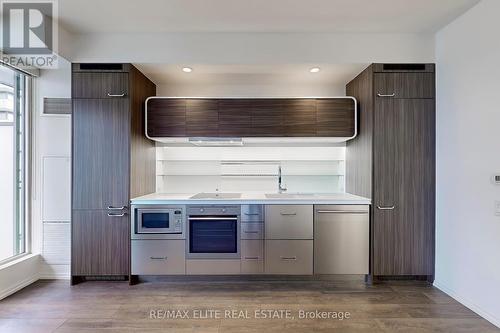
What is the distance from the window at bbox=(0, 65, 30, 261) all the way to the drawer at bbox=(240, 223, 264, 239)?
2592 mm

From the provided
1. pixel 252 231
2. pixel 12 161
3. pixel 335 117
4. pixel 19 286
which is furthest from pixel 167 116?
pixel 19 286

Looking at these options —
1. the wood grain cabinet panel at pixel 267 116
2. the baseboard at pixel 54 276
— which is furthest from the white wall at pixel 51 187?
the wood grain cabinet panel at pixel 267 116

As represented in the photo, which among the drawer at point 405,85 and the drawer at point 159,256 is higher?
the drawer at point 405,85

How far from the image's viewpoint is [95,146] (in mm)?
3322

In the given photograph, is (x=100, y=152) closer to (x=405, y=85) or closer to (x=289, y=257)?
(x=289, y=257)

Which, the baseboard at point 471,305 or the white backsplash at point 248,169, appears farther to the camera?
the white backsplash at point 248,169

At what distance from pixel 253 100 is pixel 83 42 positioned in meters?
2.01

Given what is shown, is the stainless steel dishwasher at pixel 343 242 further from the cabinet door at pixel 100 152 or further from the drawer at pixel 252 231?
the cabinet door at pixel 100 152

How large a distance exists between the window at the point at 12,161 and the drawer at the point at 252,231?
259 centimetres

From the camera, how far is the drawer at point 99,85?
10.9 ft

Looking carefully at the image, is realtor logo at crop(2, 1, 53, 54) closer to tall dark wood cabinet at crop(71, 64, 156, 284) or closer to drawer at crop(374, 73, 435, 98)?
tall dark wood cabinet at crop(71, 64, 156, 284)

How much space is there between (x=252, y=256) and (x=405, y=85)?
256 centimetres

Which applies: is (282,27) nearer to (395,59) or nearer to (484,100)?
(395,59)

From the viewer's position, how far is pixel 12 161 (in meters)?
3.44
